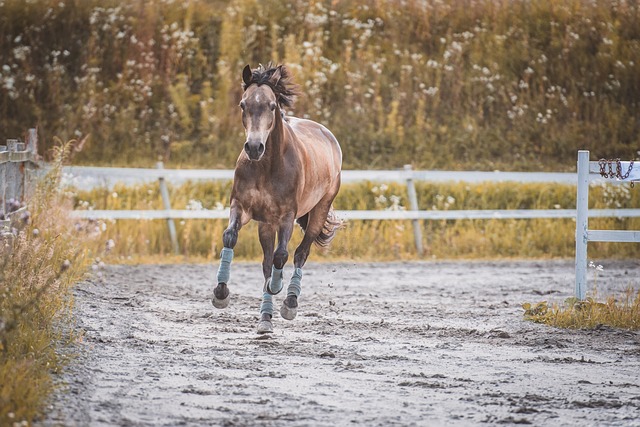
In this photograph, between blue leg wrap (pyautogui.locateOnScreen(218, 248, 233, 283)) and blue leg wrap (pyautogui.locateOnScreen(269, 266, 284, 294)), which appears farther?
blue leg wrap (pyautogui.locateOnScreen(269, 266, 284, 294))

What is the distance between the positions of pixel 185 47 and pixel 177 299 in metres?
13.8

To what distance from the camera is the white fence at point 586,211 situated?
9578 mm

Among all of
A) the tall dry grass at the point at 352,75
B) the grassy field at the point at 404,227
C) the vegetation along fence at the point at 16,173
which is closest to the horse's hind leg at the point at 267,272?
the vegetation along fence at the point at 16,173

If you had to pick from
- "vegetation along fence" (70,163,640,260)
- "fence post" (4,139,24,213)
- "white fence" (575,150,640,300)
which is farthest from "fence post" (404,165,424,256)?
"fence post" (4,139,24,213)

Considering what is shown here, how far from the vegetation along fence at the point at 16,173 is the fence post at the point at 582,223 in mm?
5220

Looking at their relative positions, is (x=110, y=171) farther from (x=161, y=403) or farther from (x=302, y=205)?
(x=161, y=403)

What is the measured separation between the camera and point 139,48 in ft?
77.8

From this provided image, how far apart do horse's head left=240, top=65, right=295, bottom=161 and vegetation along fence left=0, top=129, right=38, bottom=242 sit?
2.22m

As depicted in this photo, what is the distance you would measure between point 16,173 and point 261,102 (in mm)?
3680

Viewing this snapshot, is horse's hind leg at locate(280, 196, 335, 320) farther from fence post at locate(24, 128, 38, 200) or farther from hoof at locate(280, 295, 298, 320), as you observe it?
fence post at locate(24, 128, 38, 200)

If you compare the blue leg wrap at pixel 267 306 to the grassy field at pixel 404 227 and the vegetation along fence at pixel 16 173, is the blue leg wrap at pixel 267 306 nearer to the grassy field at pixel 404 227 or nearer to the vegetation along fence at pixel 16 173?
the vegetation along fence at pixel 16 173

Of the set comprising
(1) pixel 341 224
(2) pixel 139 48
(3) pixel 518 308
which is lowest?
(3) pixel 518 308

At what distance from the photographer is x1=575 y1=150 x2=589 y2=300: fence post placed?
9.83 metres

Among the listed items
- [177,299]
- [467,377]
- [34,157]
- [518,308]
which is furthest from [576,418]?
[34,157]
